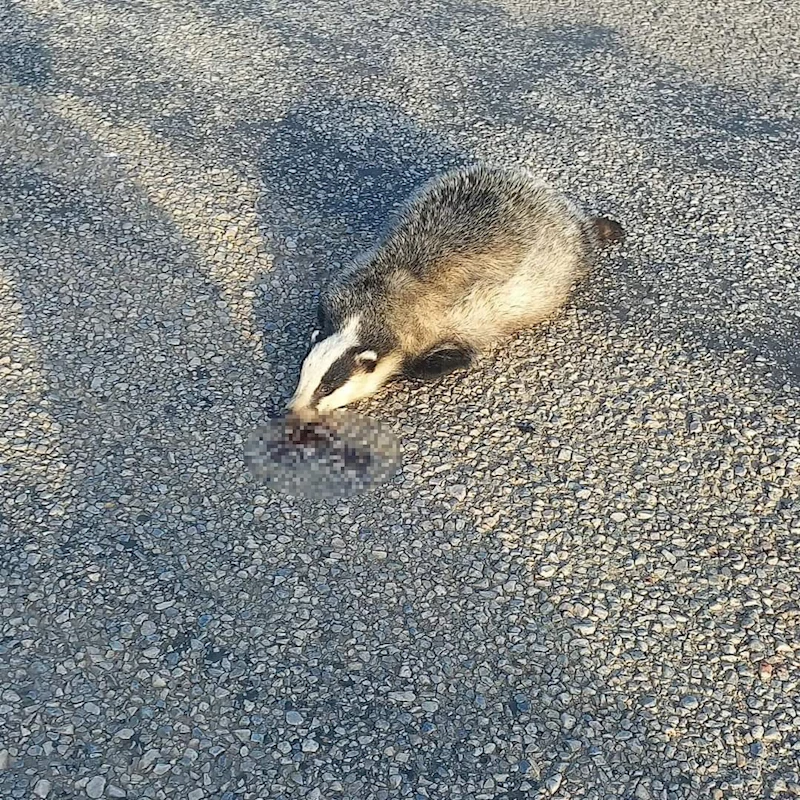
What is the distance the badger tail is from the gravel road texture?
10cm

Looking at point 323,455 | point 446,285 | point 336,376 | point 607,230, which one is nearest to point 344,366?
point 336,376

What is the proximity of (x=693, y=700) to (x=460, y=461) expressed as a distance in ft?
4.46

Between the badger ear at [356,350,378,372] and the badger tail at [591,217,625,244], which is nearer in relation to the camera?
the badger ear at [356,350,378,372]

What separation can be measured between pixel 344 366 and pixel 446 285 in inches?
27.5

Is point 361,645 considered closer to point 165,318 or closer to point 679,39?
point 165,318

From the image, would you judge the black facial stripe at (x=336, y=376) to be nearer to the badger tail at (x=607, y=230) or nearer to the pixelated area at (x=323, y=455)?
the pixelated area at (x=323, y=455)

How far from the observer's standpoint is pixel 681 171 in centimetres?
593

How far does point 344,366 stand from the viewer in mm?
4234

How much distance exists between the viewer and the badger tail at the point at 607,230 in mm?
5254

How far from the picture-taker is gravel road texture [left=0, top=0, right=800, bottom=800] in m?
3.21

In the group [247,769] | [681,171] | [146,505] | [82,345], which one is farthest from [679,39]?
[247,769]

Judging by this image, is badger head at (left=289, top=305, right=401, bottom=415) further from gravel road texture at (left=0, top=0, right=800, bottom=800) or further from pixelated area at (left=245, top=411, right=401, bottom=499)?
gravel road texture at (left=0, top=0, right=800, bottom=800)

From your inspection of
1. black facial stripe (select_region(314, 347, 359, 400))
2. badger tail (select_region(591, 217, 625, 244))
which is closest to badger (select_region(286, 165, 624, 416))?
black facial stripe (select_region(314, 347, 359, 400))

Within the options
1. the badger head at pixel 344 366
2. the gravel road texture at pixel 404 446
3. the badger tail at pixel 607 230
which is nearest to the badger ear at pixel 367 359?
the badger head at pixel 344 366
